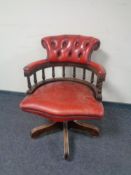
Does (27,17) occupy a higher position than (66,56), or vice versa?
(27,17)

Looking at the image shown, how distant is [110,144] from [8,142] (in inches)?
34.4

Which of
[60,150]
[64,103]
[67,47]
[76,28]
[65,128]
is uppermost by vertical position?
[76,28]

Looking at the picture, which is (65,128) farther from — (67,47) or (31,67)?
(67,47)

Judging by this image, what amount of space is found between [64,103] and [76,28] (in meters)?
0.79

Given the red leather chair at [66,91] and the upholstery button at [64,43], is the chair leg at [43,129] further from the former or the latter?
the upholstery button at [64,43]

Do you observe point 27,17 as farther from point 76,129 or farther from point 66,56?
point 76,129

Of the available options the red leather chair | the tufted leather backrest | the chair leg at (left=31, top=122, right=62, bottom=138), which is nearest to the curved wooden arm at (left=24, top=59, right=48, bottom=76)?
the red leather chair

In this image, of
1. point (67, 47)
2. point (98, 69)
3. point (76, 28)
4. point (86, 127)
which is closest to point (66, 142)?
point (86, 127)

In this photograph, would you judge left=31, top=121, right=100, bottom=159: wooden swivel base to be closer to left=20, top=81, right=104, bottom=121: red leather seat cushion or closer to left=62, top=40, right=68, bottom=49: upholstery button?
left=20, top=81, right=104, bottom=121: red leather seat cushion

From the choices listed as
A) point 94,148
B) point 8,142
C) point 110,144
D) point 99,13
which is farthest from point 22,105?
point 99,13

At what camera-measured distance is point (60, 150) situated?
5.24ft

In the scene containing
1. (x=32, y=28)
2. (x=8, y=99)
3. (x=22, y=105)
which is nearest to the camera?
(x=22, y=105)

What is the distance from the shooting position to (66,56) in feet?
5.51

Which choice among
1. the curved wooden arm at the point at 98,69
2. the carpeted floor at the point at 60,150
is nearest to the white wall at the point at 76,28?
the curved wooden arm at the point at 98,69
